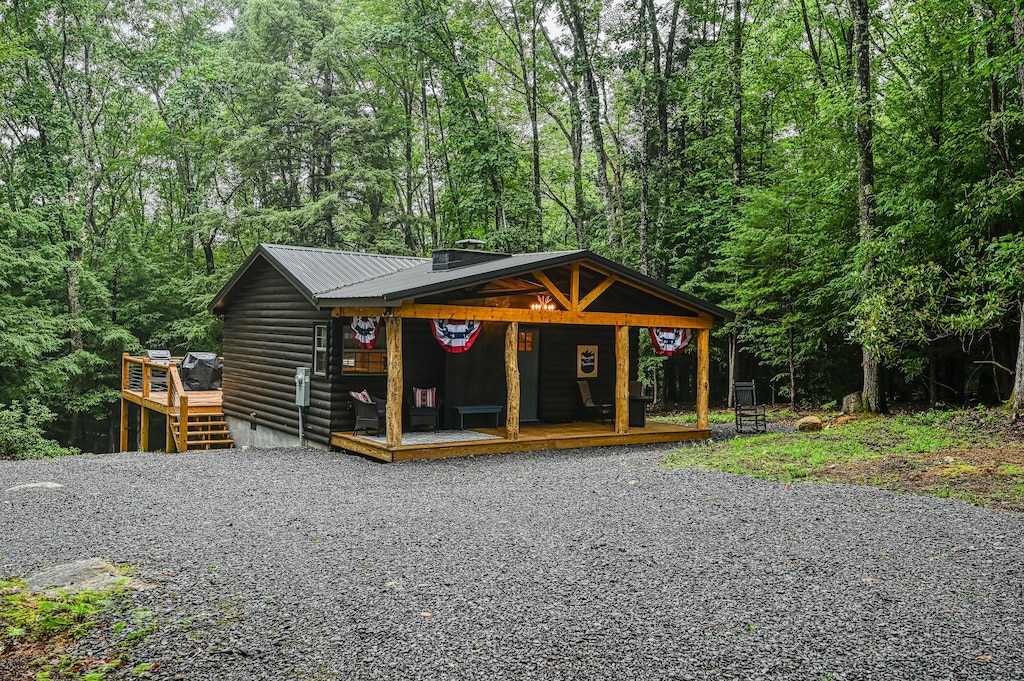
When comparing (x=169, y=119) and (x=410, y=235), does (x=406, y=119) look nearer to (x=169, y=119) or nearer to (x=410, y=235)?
(x=410, y=235)

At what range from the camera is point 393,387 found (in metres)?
10.2

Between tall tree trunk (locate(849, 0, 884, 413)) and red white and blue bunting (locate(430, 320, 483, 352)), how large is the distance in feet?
23.9

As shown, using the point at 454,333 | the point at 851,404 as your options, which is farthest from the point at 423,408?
the point at 851,404

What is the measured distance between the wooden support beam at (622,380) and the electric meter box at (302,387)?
521 cm

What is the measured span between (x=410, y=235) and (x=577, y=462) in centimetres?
1643

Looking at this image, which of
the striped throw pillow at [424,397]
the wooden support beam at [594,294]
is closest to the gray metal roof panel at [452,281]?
the wooden support beam at [594,294]

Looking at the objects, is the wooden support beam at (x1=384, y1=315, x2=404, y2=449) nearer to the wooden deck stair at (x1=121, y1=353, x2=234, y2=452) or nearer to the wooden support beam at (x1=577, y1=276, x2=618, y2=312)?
the wooden support beam at (x1=577, y1=276, x2=618, y2=312)

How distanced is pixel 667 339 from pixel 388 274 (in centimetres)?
519

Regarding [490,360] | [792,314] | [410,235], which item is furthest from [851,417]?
[410,235]

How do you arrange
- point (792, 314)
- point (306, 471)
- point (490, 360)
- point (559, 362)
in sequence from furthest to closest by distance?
point (792, 314) → point (559, 362) → point (490, 360) → point (306, 471)

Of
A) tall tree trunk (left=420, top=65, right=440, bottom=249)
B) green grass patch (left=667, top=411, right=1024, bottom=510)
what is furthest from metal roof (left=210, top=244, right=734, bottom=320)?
tall tree trunk (left=420, top=65, right=440, bottom=249)

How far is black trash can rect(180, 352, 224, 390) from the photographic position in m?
18.5

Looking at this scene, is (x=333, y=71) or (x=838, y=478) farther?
(x=333, y=71)

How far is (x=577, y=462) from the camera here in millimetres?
10055
